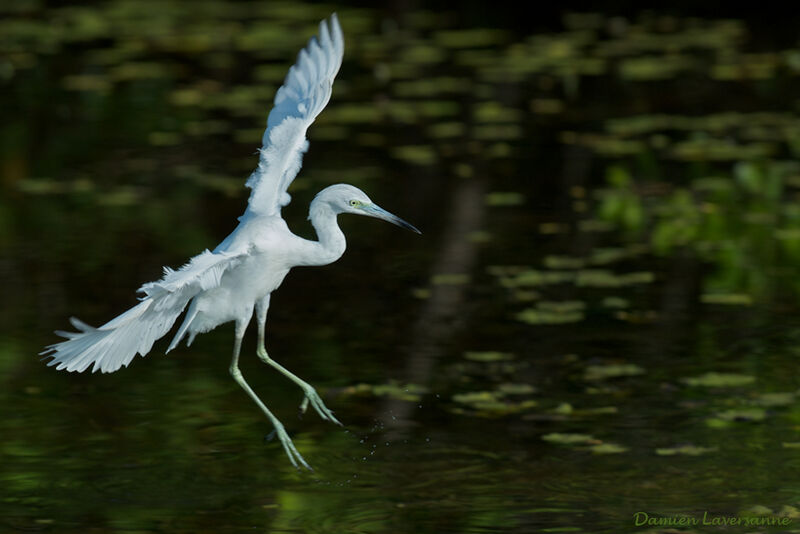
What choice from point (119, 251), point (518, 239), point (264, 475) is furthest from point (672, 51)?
point (264, 475)

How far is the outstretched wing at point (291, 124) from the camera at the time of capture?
4906 mm

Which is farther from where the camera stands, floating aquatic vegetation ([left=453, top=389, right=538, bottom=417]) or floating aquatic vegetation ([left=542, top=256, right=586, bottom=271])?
floating aquatic vegetation ([left=542, top=256, right=586, bottom=271])

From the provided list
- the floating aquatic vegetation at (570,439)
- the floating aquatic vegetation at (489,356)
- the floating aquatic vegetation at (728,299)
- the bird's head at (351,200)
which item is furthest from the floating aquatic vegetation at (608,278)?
the bird's head at (351,200)

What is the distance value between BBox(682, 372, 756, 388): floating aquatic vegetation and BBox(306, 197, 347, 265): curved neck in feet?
5.98

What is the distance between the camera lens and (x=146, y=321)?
4605 mm

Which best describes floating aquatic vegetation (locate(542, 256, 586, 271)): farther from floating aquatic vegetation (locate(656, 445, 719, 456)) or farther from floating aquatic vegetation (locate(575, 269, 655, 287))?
floating aquatic vegetation (locate(656, 445, 719, 456))

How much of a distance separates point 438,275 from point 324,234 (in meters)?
2.61

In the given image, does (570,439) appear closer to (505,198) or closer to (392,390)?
(392,390)

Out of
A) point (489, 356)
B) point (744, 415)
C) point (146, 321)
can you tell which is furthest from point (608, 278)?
point (146, 321)

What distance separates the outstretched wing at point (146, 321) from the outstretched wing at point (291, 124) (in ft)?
0.92

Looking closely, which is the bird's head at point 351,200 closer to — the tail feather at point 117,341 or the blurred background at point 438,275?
the tail feather at point 117,341

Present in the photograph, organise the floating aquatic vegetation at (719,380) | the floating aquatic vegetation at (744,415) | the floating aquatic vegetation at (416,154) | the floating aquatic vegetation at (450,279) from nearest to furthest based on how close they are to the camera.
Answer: the floating aquatic vegetation at (744,415) < the floating aquatic vegetation at (719,380) < the floating aquatic vegetation at (450,279) < the floating aquatic vegetation at (416,154)

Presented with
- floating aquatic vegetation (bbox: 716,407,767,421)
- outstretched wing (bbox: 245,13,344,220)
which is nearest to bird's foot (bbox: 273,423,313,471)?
outstretched wing (bbox: 245,13,344,220)

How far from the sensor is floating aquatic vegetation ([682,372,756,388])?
6.00 m
